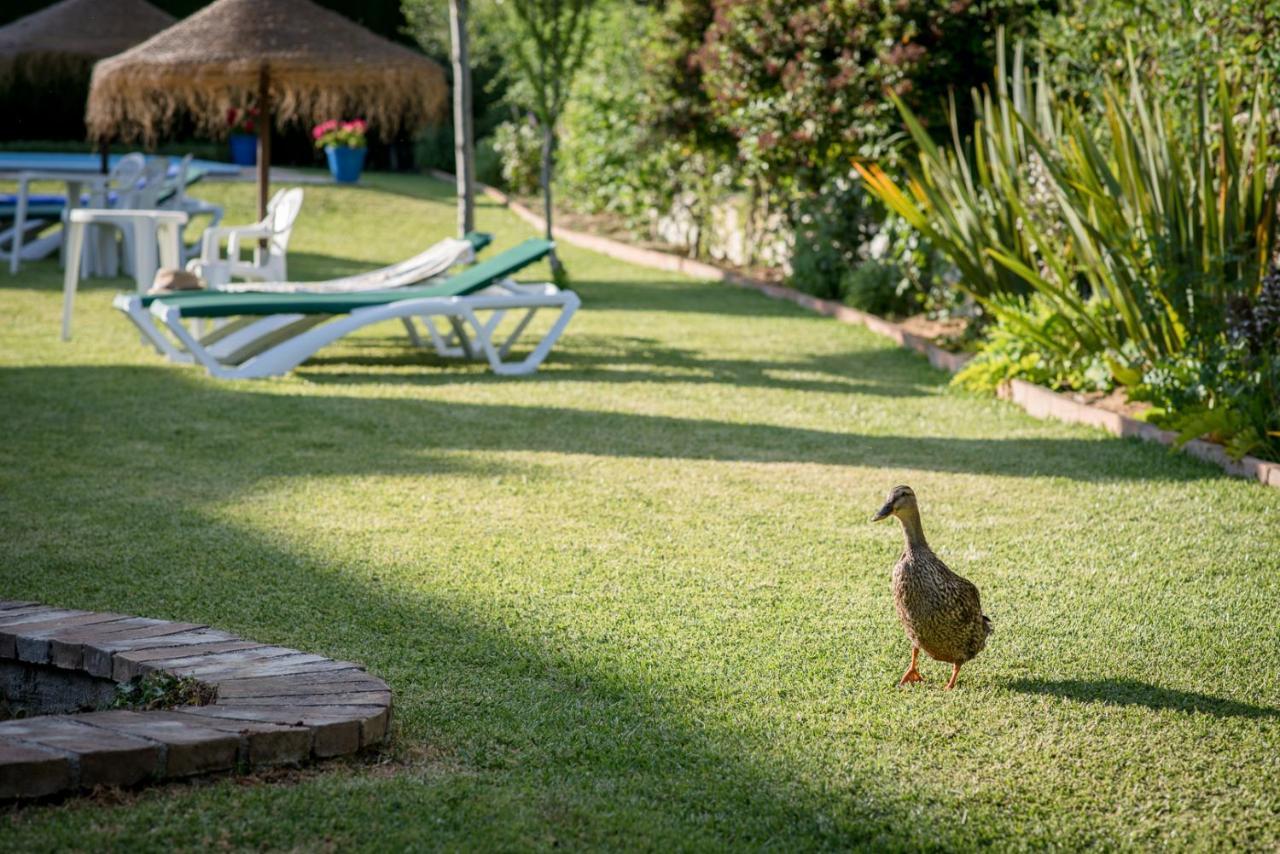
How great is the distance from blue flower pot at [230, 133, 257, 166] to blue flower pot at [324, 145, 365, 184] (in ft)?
10.0

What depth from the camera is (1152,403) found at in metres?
6.71

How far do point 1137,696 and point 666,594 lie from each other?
1.39 meters

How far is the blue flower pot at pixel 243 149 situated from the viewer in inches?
917

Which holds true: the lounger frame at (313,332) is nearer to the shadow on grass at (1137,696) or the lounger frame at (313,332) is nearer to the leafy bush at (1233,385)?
the leafy bush at (1233,385)

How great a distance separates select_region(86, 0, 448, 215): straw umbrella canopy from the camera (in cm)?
1064

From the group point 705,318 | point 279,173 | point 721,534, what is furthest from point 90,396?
point 279,173

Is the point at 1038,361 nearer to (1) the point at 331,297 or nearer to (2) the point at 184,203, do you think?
(1) the point at 331,297

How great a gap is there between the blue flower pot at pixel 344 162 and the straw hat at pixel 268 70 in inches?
364

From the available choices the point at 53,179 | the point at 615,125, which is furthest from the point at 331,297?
the point at 615,125

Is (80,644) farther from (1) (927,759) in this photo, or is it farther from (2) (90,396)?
(2) (90,396)

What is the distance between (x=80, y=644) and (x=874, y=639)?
202 centimetres

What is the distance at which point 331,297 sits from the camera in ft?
26.6

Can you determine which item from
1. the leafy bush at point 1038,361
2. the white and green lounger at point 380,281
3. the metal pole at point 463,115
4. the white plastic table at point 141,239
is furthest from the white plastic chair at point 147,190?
the leafy bush at point 1038,361

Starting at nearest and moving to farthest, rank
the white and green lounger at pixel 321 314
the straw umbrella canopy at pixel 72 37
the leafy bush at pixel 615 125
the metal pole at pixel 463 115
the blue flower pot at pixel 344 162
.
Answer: the white and green lounger at pixel 321 314
the metal pole at pixel 463 115
the straw umbrella canopy at pixel 72 37
the leafy bush at pixel 615 125
the blue flower pot at pixel 344 162
